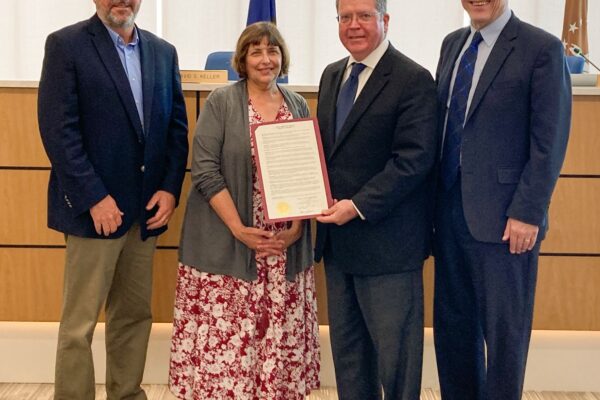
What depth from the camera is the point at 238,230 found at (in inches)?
97.6

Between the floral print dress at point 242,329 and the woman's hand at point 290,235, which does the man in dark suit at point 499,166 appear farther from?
the floral print dress at point 242,329

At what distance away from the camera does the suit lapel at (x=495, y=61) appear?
2.12 metres

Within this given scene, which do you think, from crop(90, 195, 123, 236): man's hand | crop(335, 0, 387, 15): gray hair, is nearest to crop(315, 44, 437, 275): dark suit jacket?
crop(335, 0, 387, 15): gray hair

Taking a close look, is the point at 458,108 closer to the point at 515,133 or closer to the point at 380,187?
the point at 515,133

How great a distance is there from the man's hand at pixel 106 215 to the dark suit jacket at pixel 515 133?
120cm

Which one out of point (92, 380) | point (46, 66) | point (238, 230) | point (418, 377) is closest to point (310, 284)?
point (238, 230)

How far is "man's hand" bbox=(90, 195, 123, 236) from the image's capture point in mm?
2385

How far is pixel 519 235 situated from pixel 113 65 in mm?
1477

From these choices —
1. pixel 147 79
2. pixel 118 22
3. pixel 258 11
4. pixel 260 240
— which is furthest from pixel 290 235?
pixel 258 11

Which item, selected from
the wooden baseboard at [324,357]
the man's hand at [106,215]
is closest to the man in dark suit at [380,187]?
the man's hand at [106,215]

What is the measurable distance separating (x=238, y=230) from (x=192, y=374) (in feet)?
2.12

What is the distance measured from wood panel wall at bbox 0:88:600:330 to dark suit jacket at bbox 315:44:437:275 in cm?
87

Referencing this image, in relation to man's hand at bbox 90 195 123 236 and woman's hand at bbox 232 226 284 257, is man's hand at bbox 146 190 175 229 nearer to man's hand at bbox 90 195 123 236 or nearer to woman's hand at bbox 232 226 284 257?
man's hand at bbox 90 195 123 236

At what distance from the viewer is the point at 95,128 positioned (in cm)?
239
